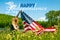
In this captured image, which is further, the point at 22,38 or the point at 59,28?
the point at 59,28

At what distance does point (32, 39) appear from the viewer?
1197mm

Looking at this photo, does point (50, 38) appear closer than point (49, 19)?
Yes

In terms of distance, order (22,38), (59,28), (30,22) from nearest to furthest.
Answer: (22,38) → (59,28) → (30,22)

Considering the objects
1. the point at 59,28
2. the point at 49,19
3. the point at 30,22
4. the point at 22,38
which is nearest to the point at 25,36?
the point at 22,38

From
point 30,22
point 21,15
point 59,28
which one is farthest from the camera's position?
point 30,22

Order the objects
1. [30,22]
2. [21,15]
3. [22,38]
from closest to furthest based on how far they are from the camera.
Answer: [22,38] → [21,15] → [30,22]

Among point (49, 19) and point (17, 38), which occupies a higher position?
point (17, 38)

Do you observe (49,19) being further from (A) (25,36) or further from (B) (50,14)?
(A) (25,36)

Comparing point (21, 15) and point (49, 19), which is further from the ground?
point (21, 15)

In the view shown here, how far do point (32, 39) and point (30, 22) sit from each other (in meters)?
1.38

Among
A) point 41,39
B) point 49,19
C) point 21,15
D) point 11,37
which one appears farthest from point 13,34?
point 49,19

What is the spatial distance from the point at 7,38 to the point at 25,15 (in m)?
1.23

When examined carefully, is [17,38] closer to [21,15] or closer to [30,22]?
[21,15]

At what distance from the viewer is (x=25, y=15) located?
240cm
